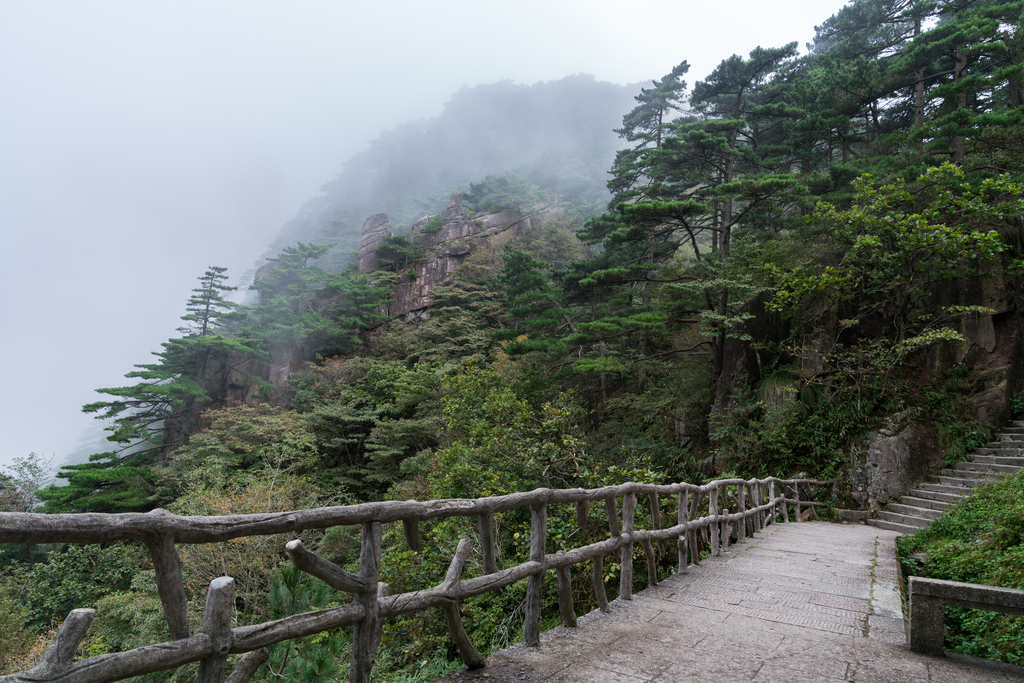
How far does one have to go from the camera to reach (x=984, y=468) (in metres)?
9.77

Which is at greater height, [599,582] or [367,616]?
[367,616]

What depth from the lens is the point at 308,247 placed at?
3291 cm

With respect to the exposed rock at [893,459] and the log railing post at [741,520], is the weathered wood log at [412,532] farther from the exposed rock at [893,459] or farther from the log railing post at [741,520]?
the exposed rock at [893,459]

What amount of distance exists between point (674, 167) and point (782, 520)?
32.8 feet

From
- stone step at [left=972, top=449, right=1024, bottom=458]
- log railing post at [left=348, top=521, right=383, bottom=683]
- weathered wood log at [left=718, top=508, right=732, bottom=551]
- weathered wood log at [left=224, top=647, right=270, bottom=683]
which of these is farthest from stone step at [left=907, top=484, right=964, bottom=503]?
weathered wood log at [left=224, top=647, right=270, bottom=683]

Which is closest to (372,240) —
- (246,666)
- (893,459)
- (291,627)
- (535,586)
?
(893,459)

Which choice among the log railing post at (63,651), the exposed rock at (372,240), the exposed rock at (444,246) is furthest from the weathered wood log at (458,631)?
the exposed rock at (372,240)

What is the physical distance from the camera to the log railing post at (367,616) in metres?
1.99

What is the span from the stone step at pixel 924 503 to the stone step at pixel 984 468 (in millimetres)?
1195

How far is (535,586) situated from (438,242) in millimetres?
32406

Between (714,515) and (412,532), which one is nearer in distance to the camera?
(412,532)

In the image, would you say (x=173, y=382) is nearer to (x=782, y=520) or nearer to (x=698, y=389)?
(x=698, y=389)

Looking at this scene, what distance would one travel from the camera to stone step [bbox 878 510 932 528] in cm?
889

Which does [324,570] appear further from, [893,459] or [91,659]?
[893,459]
